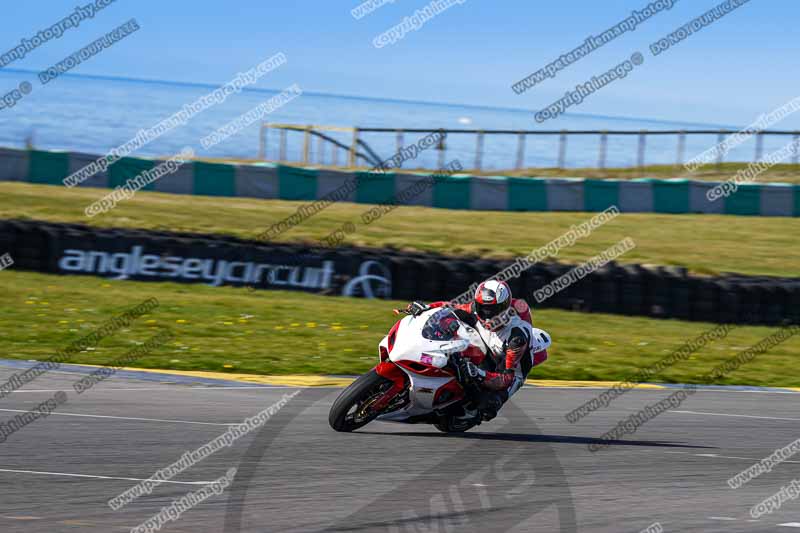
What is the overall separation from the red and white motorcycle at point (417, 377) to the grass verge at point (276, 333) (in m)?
3.97

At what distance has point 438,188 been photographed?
1042 inches

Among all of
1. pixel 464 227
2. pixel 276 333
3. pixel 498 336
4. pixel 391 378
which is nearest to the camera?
pixel 391 378

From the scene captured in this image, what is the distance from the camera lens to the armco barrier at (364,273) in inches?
679

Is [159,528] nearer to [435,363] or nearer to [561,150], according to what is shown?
[435,363]

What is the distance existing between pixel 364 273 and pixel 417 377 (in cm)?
950

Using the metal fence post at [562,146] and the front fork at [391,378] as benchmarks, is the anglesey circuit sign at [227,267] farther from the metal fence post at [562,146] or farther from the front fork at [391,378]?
the metal fence post at [562,146]

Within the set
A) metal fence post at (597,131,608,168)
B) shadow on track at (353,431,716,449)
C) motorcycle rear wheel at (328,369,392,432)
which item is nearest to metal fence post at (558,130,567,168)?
metal fence post at (597,131,608,168)

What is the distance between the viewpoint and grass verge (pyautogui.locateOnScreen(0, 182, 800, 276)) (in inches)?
849

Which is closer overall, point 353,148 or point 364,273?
point 364,273

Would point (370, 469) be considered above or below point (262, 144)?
below

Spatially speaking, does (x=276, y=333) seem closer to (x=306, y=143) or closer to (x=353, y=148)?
(x=353, y=148)

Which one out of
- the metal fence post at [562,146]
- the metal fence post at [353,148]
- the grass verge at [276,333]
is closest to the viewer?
the grass verge at [276,333]

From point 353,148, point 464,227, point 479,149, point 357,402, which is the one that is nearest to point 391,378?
point 357,402

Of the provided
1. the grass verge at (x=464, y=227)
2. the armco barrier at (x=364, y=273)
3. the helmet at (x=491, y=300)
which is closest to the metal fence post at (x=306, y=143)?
the grass verge at (x=464, y=227)
